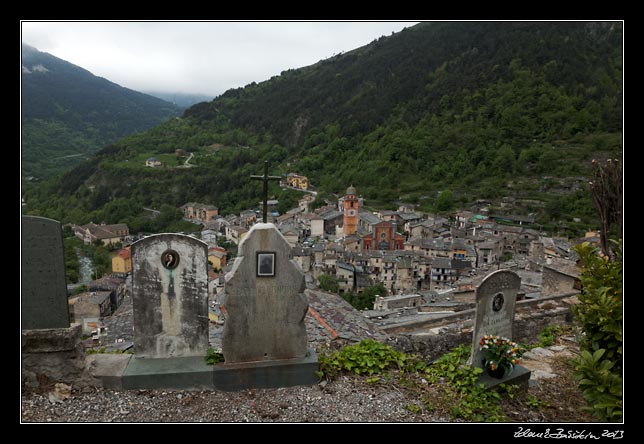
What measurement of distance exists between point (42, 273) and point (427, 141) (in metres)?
72.9

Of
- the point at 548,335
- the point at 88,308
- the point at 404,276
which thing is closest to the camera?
the point at 548,335

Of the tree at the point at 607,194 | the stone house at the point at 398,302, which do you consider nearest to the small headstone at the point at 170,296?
the tree at the point at 607,194

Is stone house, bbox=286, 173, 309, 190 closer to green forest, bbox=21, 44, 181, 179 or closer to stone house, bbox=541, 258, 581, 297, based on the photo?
green forest, bbox=21, 44, 181, 179

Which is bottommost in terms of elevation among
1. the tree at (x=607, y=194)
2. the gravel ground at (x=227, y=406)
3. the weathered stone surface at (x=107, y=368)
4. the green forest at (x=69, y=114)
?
the gravel ground at (x=227, y=406)

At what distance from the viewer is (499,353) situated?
4.93 meters

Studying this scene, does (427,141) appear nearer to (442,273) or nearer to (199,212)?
(199,212)

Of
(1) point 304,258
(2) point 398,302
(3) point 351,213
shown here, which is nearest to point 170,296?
(2) point 398,302

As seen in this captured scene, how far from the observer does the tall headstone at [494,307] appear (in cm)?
509

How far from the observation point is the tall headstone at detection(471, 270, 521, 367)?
5.09 metres

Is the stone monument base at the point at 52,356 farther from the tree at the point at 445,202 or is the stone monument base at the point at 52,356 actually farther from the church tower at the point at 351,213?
the tree at the point at 445,202

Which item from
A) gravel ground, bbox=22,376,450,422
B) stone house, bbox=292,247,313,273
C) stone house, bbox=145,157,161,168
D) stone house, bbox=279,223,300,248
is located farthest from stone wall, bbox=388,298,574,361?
stone house, bbox=145,157,161,168

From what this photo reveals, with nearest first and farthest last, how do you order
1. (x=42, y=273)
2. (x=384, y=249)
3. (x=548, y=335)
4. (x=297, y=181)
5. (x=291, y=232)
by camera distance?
(x=42, y=273) < (x=548, y=335) < (x=384, y=249) < (x=291, y=232) < (x=297, y=181)

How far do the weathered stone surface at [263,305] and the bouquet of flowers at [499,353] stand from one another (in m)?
2.04
